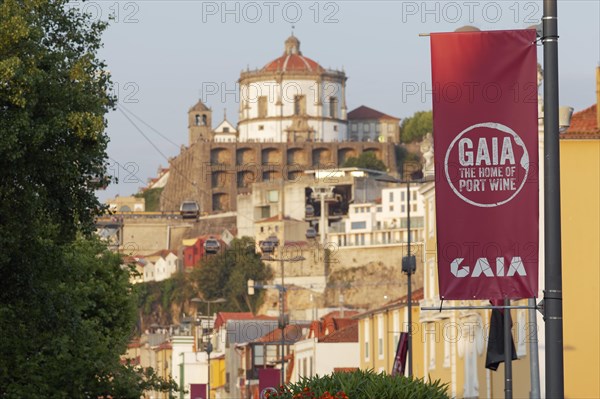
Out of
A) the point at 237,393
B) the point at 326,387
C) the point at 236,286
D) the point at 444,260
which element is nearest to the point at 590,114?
the point at 326,387

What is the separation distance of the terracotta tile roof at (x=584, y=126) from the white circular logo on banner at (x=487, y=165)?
3274 cm

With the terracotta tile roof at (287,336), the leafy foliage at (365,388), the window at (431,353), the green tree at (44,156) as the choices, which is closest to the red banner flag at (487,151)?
the leafy foliage at (365,388)

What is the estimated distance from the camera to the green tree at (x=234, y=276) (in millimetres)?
189000

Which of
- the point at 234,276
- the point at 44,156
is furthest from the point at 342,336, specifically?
the point at 234,276

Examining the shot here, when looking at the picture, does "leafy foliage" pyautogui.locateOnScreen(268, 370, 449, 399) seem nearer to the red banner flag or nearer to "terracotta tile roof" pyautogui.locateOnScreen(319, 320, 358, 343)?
the red banner flag

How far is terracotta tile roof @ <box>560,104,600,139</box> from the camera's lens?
155ft

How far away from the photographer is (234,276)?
190500 millimetres

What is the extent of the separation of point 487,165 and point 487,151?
0.43 feet

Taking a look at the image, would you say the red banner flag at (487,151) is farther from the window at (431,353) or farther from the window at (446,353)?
the window at (431,353)

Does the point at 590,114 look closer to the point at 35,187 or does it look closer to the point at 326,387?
the point at 35,187

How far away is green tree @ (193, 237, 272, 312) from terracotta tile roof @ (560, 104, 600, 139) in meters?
136

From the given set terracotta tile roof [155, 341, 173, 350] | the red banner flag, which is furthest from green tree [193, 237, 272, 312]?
the red banner flag

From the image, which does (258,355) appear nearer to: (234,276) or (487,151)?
(234,276)

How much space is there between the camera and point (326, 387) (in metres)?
19.2
